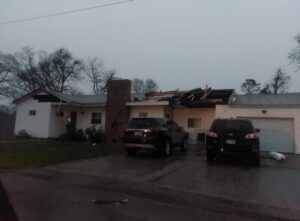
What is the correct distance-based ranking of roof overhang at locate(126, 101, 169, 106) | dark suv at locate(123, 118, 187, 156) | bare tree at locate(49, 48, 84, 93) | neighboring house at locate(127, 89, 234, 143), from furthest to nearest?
bare tree at locate(49, 48, 84, 93) < neighboring house at locate(127, 89, 234, 143) < roof overhang at locate(126, 101, 169, 106) < dark suv at locate(123, 118, 187, 156)

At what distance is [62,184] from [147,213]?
13.2 ft

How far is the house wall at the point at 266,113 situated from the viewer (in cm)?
2297

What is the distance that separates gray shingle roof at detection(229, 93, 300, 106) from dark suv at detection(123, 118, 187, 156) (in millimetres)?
8084

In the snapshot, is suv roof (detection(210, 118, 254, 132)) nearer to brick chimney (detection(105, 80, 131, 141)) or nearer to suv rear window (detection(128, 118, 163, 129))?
suv rear window (detection(128, 118, 163, 129))

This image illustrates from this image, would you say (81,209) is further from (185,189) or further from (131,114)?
(131,114)

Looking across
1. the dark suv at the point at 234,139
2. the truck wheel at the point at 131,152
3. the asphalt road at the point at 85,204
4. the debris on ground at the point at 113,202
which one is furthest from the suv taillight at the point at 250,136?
the debris on ground at the point at 113,202

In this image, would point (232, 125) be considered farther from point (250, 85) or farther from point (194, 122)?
point (250, 85)

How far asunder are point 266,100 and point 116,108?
10328mm

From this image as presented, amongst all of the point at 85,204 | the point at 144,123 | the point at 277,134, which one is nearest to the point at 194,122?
the point at 277,134

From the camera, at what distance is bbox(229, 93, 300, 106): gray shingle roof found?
25000 mm

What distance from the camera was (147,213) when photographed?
25.1 ft

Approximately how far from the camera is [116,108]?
27062 millimetres

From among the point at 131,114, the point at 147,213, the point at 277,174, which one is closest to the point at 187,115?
the point at 131,114

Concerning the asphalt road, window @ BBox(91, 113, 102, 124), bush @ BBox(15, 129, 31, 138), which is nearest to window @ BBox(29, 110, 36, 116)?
bush @ BBox(15, 129, 31, 138)
